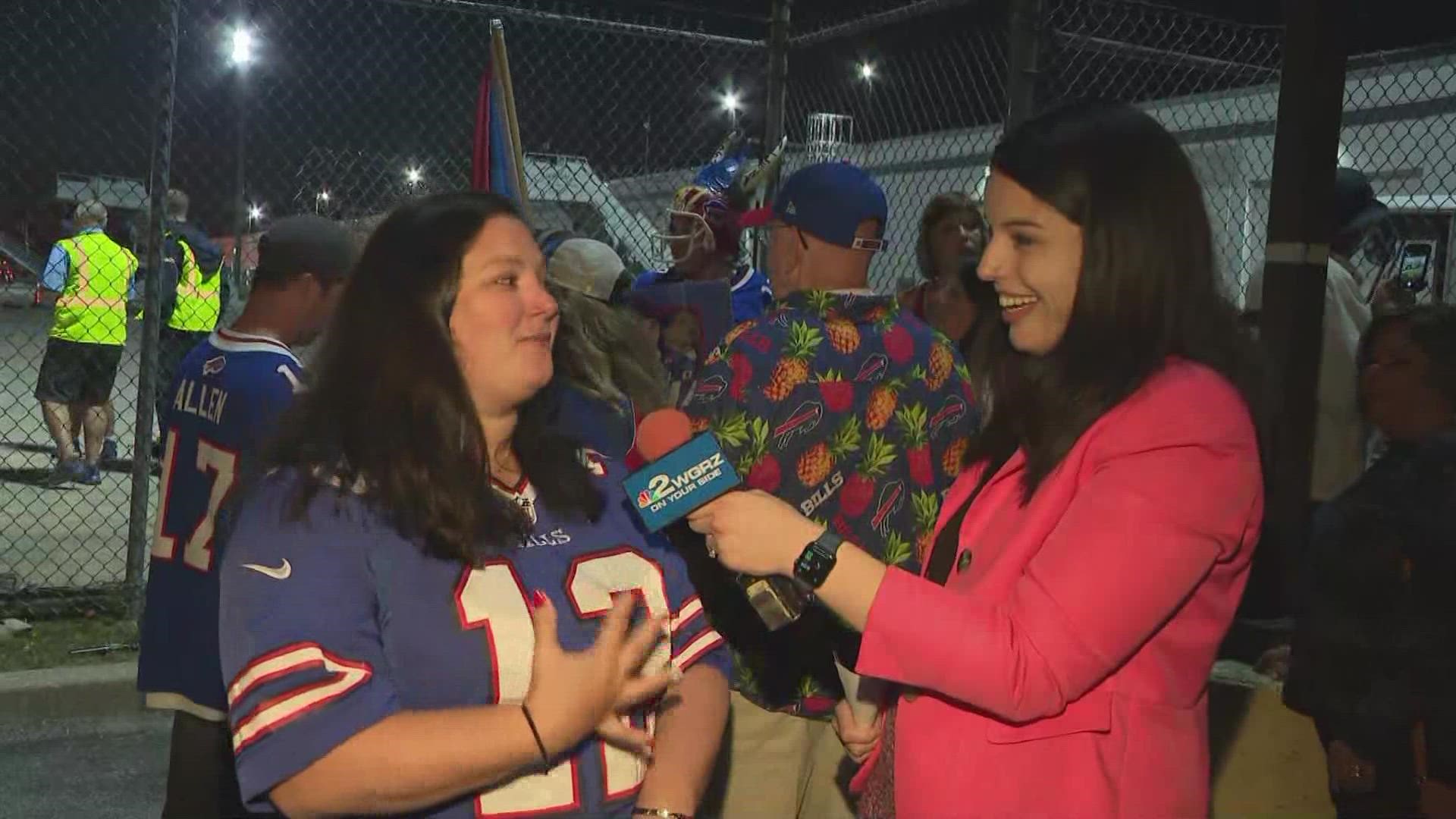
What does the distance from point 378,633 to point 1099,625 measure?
39.9 inches

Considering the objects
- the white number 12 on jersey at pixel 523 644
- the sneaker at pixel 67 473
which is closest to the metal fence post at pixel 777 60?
the white number 12 on jersey at pixel 523 644

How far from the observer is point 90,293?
9961 millimetres

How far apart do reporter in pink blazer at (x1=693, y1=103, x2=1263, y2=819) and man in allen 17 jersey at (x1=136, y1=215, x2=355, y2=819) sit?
6.37 feet

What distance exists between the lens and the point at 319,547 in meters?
1.84

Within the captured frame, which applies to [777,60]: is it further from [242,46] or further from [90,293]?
[90,293]

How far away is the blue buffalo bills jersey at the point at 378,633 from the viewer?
5.81ft

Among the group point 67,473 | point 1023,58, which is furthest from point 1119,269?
point 67,473

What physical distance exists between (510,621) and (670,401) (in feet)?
8.02

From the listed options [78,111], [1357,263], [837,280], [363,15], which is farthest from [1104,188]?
[78,111]

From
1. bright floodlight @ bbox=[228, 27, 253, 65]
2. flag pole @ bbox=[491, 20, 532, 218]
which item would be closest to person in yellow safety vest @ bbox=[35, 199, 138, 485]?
bright floodlight @ bbox=[228, 27, 253, 65]

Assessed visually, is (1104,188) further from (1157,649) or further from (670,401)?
(670,401)

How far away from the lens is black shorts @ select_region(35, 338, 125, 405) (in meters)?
9.77

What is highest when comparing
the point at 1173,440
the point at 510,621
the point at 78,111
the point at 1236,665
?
the point at 78,111

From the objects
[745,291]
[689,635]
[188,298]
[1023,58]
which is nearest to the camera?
[689,635]
